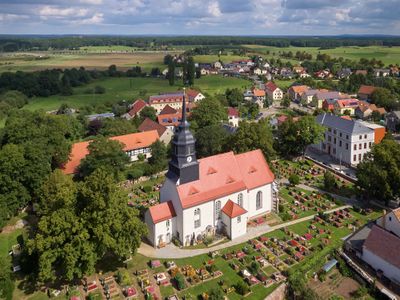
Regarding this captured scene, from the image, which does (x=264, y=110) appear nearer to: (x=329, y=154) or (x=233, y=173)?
(x=329, y=154)

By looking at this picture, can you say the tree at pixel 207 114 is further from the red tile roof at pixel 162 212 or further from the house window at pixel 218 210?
the red tile roof at pixel 162 212

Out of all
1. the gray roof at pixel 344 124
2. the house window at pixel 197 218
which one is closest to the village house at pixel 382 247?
the house window at pixel 197 218

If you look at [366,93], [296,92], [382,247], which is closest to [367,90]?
[366,93]

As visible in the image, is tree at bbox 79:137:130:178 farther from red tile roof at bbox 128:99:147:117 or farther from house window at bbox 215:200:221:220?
red tile roof at bbox 128:99:147:117

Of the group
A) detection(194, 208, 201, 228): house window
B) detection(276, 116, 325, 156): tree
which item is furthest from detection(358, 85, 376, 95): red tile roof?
detection(194, 208, 201, 228): house window

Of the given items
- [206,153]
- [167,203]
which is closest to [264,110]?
[206,153]

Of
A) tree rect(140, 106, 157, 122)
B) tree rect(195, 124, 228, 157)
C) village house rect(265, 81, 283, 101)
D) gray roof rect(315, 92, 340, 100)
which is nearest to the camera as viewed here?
tree rect(195, 124, 228, 157)
